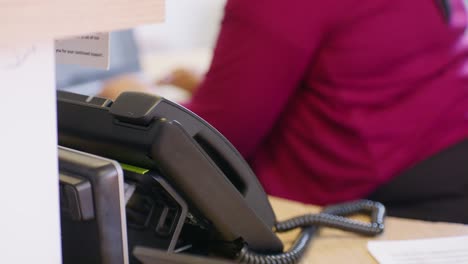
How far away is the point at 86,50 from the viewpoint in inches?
24.9

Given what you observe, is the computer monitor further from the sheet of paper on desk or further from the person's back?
the person's back

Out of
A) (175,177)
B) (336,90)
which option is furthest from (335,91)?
(175,177)

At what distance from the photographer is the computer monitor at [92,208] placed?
0.58m

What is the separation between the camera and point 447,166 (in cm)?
110

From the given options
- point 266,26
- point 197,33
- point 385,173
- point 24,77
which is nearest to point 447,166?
point 385,173

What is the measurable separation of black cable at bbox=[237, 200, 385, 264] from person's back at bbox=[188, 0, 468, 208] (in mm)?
182

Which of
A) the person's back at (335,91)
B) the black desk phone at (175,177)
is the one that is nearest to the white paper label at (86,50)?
the black desk phone at (175,177)

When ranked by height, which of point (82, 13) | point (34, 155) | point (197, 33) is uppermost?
point (82, 13)

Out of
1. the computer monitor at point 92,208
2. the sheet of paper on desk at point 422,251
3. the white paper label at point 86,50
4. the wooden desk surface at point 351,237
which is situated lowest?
the wooden desk surface at point 351,237

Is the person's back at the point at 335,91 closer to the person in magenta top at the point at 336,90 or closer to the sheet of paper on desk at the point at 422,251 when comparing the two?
the person in magenta top at the point at 336,90

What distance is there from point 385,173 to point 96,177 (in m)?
0.65

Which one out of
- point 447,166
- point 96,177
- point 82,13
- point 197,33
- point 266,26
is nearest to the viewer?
point 82,13

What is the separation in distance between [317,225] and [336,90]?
1.00 feet

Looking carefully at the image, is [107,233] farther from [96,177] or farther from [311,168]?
[311,168]
